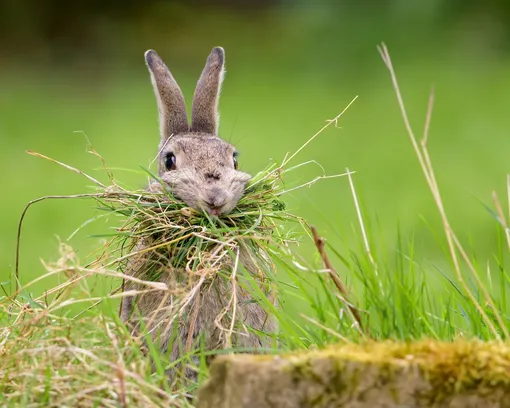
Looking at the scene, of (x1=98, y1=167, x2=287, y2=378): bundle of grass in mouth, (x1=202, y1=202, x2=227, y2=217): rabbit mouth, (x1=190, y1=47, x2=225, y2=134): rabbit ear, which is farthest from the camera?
(x1=190, y1=47, x2=225, y2=134): rabbit ear

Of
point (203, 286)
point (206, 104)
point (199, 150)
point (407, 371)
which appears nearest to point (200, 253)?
point (203, 286)

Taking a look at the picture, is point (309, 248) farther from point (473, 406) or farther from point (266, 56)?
point (266, 56)

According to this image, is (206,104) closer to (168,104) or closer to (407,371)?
(168,104)

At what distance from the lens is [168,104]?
196 inches

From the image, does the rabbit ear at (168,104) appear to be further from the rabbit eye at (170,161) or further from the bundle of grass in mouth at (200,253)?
the bundle of grass in mouth at (200,253)

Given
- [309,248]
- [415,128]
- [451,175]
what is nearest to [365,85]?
[415,128]

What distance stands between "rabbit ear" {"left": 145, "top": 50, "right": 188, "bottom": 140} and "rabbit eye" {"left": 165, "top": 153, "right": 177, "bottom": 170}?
0.49m

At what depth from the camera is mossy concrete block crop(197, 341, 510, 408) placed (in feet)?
8.20

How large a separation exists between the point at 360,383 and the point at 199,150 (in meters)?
1.95

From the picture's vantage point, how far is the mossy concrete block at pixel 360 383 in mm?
2500

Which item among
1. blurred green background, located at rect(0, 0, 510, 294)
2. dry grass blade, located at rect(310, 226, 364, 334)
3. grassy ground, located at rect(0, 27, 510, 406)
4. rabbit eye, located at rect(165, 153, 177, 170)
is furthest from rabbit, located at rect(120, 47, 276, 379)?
blurred green background, located at rect(0, 0, 510, 294)

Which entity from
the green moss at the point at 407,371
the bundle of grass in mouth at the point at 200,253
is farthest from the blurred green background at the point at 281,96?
the green moss at the point at 407,371

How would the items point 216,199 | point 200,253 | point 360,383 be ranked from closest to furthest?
point 360,383, point 200,253, point 216,199

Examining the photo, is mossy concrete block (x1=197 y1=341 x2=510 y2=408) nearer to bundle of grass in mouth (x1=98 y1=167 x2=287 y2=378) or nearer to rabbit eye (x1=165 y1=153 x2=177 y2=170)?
bundle of grass in mouth (x1=98 y1=167 x2=287 y2=378)
